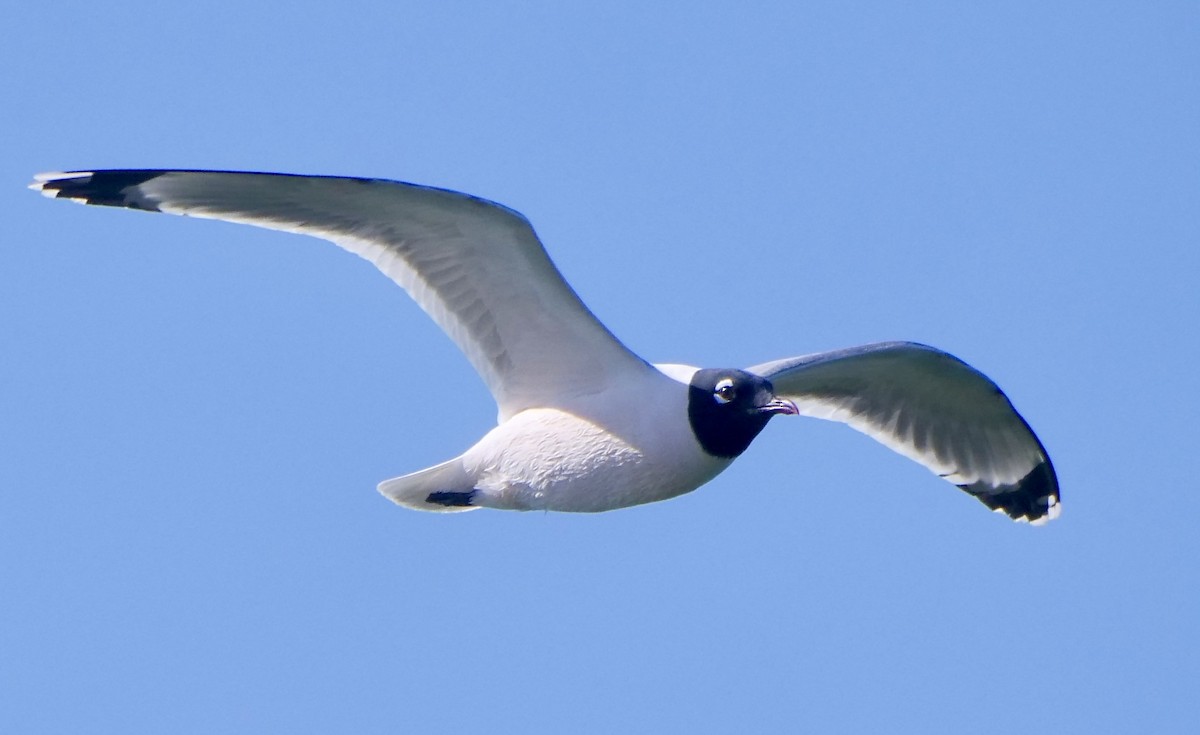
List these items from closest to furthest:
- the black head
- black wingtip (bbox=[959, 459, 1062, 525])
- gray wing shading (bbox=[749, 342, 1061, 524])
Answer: the black head < gray wing shading (bbox=[749, 342, 1061, 524]) < black wingtip (bbox=[959, 459, 1062, 525])

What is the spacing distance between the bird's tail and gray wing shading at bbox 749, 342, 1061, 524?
193 cm

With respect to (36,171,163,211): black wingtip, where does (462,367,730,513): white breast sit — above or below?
below

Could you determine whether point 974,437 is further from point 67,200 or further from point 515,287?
point 67,200

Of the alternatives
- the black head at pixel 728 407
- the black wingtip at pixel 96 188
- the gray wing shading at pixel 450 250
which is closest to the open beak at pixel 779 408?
the black head at pixel 728 407

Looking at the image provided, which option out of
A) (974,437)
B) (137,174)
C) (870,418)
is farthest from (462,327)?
(974,437)

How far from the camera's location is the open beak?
303 inches

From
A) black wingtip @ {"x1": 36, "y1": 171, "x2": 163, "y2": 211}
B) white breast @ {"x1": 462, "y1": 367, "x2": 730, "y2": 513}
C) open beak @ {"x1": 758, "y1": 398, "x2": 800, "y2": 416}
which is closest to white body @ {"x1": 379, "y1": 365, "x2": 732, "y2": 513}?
white breast @ {"x1": 462, "y1": 367, "x2": 730, "y2": 513}

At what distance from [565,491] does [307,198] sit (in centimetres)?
184

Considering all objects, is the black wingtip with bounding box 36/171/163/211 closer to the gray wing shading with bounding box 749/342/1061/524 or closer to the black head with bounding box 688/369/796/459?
the black head with bounding box 688/369/796/459

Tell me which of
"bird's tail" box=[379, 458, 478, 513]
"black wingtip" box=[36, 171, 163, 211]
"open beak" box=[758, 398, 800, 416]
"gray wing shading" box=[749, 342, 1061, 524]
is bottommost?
"bird's tail" box=[379, 458, 478, 513]

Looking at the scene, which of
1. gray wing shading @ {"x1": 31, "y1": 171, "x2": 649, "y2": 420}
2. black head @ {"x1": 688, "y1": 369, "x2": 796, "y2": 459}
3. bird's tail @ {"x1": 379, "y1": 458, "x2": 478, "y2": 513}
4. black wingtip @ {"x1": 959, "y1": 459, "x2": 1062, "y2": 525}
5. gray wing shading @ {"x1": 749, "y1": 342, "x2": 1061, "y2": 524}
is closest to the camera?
gray wing shading @ {"x1": 31, "y1": 171, "x2": 649, "y2": 420}

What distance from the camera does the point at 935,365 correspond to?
29.9 ft

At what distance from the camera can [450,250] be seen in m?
7.87

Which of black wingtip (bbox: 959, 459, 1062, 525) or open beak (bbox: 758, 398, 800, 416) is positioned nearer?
open beak (bbox: 758, 398, 800, 416)
